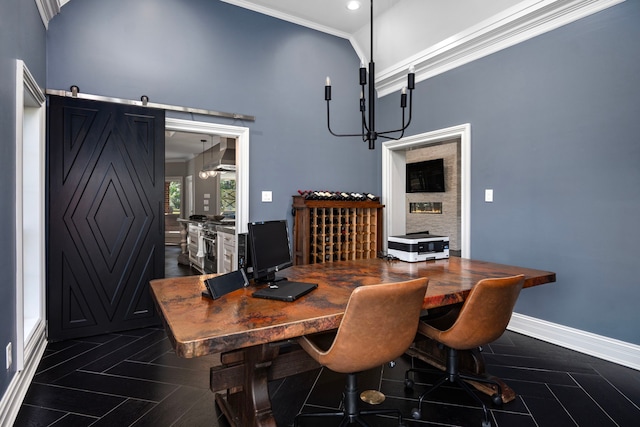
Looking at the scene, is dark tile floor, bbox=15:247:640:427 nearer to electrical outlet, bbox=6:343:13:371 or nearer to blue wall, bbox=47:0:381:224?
electrical outlet, bbox=6:343:13:371

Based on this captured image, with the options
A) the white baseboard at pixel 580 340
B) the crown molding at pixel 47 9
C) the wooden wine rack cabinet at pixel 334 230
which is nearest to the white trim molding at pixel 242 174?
the wooden wine rack cabinet at pixel 334 230

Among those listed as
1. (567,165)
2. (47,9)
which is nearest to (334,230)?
(567,165)

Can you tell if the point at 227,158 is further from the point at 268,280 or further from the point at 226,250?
the point at 268,280

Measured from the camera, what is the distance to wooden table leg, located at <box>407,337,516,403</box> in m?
2.14

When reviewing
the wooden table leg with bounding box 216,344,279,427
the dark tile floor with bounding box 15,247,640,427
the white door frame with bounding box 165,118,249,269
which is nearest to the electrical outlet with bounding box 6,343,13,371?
the dark tile floor with bounding box 15,247,640,427

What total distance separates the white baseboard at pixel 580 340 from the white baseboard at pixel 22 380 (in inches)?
151

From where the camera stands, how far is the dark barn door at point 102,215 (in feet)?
9.77

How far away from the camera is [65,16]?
10.1 ft

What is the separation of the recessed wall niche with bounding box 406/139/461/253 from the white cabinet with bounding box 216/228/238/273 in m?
4.12

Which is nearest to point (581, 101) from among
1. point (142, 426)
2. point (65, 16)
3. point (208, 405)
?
point (208, 405)

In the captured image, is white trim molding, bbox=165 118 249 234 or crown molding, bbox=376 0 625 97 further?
white trim molding, bbox=165 118 249 234

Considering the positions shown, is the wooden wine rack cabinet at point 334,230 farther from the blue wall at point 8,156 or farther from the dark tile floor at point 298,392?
the blue wall at point 8,156

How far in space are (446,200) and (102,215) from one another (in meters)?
5.74

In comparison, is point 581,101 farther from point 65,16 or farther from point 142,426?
point 65,16
